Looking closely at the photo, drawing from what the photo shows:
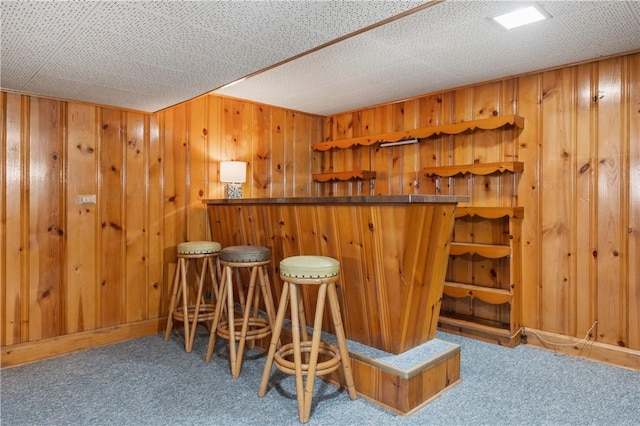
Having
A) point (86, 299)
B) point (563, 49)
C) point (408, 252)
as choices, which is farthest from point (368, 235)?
point (86, 299)

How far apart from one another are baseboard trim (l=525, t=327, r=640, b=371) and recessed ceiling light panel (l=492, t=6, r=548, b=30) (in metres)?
2.28

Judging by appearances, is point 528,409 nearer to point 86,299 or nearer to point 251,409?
point 251,409

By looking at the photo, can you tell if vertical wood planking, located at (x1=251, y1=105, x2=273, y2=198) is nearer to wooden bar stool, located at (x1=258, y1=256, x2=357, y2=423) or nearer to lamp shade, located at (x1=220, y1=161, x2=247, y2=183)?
lamp shade, located at (x1=220, y1=161, x2=247, y2=183)

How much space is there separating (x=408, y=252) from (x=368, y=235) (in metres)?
0.25

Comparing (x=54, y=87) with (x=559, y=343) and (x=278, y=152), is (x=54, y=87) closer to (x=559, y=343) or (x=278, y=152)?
(x=278, y=152)

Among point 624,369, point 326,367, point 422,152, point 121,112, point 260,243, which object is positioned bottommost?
point 624,369

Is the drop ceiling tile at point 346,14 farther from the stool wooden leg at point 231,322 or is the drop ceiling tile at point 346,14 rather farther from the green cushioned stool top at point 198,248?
the green cushioned stool top at point 198,248

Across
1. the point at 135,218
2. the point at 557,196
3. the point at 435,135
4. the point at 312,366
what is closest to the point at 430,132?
the point at 435,135

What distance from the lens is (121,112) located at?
3.34 meters

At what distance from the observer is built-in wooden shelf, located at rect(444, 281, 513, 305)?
3135 mm

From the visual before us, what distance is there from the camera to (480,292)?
10.6 feet

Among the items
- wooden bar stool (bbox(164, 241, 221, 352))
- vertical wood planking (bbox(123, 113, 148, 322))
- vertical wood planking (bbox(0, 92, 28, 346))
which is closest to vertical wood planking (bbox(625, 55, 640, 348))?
wooden bar stool (bbox(164, 241, 221, 352))

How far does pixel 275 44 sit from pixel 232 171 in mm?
1806

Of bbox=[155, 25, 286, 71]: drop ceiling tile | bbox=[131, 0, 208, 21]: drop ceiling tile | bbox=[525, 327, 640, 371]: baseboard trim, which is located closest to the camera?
bbox=[131, 0, 208, 21]: drop ceiling tile
